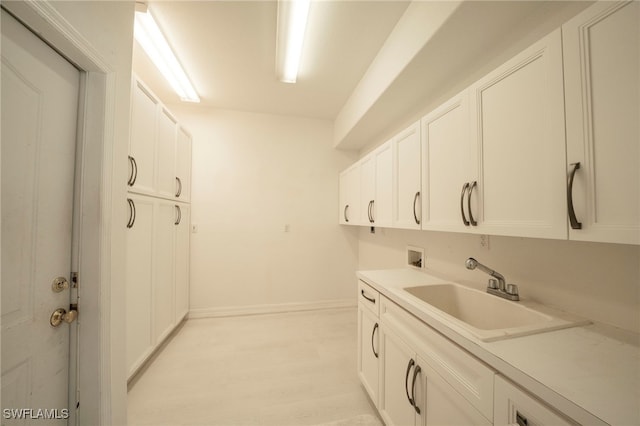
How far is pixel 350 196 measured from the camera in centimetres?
273

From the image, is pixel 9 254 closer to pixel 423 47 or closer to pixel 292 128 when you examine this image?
pixel 423 47

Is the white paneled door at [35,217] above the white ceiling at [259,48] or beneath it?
beneath

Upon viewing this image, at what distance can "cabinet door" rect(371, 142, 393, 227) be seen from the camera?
5.99ft

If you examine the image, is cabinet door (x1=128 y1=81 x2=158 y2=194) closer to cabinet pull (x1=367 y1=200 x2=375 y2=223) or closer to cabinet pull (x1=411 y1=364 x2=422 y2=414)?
cabinet pull (x1=367 y1=200 x2=375 y2=223)

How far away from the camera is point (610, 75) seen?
2.10 feet

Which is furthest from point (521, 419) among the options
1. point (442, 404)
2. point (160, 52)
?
point (160, 52)


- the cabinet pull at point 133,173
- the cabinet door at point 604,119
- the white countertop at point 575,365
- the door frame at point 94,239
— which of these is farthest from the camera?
the cabinet pull at point 133,173

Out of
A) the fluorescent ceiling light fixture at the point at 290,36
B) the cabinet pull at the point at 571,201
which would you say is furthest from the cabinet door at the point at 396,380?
the fluorescent ceiling light fixture at the point at 290,36

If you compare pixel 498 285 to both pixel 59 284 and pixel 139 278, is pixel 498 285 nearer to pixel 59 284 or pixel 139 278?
pixel 59 284

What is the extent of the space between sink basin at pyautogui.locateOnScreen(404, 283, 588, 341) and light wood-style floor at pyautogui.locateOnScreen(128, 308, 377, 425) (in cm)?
91

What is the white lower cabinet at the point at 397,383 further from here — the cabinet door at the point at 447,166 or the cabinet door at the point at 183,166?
the cabinet door at the point at 183,166

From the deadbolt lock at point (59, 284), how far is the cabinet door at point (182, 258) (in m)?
1.47

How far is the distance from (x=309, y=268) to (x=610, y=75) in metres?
2.92

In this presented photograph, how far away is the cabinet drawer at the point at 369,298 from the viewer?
1.39m
